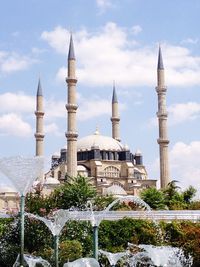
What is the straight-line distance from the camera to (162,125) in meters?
44.8

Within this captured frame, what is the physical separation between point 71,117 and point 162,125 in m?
7.56

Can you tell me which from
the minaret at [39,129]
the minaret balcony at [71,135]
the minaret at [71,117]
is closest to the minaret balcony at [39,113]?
the minaret at [39,129]

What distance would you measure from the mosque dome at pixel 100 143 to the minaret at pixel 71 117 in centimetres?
1515

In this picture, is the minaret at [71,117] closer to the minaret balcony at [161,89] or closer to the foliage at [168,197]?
the minaret balcony at [161,89]

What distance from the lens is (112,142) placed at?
195 feet

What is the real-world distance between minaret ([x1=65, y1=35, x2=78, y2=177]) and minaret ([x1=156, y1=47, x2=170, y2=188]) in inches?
273

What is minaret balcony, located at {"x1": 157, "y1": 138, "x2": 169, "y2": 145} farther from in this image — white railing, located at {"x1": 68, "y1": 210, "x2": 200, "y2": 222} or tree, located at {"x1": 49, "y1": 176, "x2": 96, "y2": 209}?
white railing, located at {"x1": 68, "y1": 210, "x2": 200, "y2": 222}

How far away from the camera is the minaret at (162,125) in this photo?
4397cm

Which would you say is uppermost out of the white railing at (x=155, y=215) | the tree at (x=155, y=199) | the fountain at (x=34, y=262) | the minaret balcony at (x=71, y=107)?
the minaret balcony at (x=71, y=107)

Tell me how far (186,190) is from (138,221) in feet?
39.2

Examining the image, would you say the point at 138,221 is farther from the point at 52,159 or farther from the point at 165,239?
the point at 52,159

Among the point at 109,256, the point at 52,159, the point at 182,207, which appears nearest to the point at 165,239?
the point at 109,256

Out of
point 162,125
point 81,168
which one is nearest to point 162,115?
point 162,125

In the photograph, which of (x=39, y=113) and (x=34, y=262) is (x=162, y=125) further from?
(x=34, y=262)
